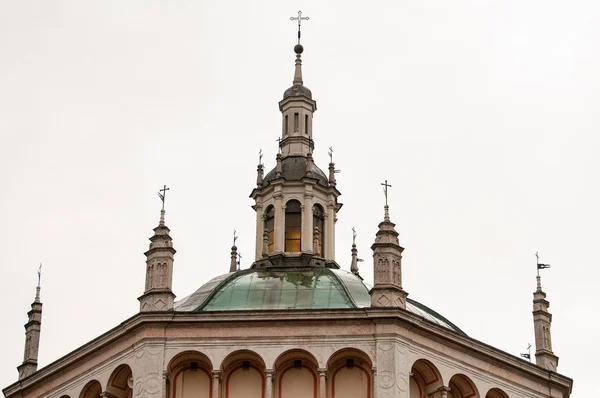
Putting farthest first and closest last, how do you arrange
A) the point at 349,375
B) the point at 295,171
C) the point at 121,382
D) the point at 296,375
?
the point at 295,171
the point at 121,382
the point at 296,375
the point at 349,375

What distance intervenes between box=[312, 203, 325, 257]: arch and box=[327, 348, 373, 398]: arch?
411 inches

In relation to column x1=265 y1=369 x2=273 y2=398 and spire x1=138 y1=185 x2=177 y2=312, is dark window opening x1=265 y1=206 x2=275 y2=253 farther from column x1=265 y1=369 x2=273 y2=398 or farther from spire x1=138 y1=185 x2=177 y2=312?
column x1=265 y1=369 x2=273 y2=398

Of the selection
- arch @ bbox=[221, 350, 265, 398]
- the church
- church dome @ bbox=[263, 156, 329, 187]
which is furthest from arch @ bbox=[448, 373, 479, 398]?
church dome @ bbox=[263, 156, 329, 187]

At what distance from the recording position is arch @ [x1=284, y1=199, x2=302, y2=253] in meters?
68.4

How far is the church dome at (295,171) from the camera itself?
229 feet

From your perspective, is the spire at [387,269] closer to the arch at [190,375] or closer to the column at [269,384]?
the column at [269,384]

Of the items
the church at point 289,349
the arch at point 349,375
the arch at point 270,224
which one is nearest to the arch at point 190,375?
the church at point 289,349

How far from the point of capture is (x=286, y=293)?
62719 millimetres

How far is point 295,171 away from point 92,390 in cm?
1466

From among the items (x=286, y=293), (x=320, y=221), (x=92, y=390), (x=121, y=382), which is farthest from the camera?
(x=320, y=221)

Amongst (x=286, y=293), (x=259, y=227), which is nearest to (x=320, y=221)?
(x=259, y=227)

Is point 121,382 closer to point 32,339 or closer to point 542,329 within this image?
point 32,339

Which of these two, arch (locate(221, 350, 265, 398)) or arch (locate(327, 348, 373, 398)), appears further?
arch (locate(221, 350, 265, 398))

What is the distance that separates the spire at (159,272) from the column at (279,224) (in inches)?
285
